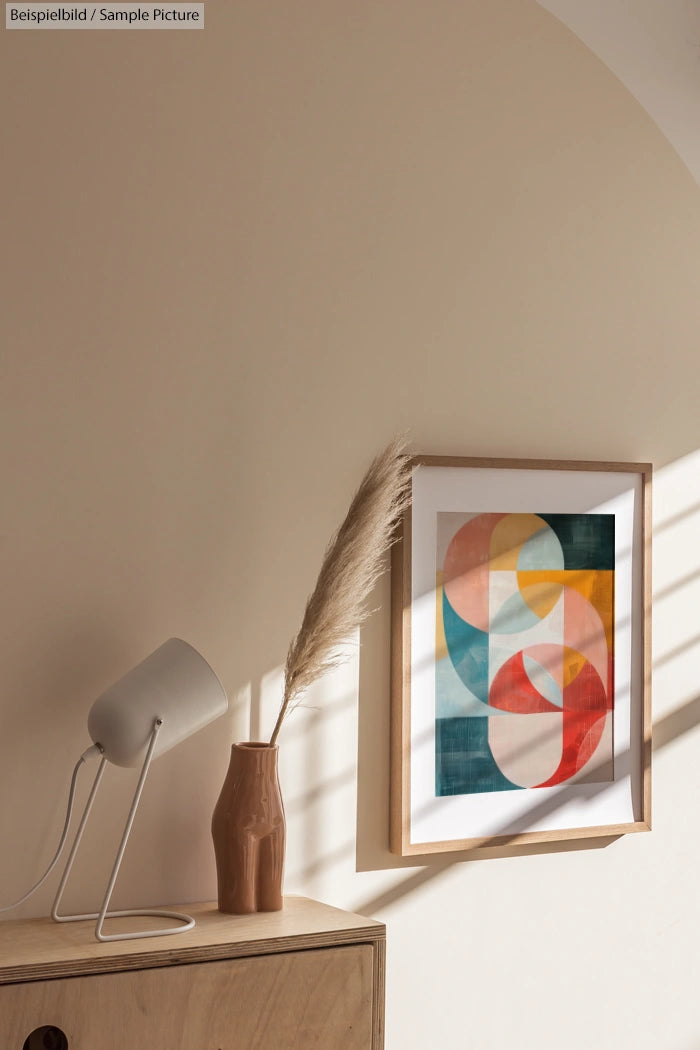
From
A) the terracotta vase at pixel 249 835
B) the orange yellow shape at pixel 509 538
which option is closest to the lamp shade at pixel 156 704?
the terracotta vase at pixel 249 835

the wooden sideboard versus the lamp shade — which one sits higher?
the lamp shade

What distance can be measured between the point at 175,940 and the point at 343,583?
557mm

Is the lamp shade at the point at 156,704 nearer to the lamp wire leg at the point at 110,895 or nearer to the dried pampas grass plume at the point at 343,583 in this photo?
the lamp wire leg at the point at 110,895

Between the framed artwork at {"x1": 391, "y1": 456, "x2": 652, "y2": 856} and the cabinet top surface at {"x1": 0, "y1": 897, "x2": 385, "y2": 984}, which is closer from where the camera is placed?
the cabinet top surface at {"x1": 0, "y1": 897, "x2": 385, "y2": 984}

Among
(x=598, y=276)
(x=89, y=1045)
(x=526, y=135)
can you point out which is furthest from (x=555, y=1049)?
(x=526, y=135)

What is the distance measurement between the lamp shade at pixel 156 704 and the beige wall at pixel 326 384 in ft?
0.46

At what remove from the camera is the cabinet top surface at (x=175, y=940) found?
4.56ft

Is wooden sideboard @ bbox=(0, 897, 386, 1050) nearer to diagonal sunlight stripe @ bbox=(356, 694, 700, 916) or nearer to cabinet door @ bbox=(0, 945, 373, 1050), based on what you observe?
cabinet door @ bbox=(0, 945, 373, 1050)

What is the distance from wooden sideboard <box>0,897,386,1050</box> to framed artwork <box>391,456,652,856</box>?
13.1 inches

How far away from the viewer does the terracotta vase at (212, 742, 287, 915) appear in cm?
161

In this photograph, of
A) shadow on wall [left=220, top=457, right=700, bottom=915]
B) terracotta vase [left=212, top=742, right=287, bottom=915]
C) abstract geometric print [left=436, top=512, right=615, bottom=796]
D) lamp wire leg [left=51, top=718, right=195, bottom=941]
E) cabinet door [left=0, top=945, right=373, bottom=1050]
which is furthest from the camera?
abstract geometric print [left=436, top=512, right=615, bottom=796]

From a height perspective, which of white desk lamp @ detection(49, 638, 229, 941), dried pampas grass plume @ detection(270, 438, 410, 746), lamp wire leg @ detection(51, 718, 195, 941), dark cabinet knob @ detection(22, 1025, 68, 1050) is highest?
dried pampas grass plume @ detection(270, 438, 410, 746)

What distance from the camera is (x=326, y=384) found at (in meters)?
1.83

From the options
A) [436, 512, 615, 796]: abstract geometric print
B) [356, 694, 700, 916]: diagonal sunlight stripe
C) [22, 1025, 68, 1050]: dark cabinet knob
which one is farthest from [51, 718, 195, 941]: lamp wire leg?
[436, 512, 615, 796]: abstract geometric print
